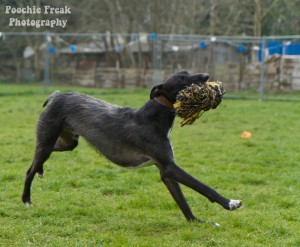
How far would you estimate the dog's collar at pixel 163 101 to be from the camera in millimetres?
4938

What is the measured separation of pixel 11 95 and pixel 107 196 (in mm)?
14829

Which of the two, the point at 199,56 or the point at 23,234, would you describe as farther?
the point at 199,56

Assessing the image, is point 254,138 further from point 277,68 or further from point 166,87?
point 277,68

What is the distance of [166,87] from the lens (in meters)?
4.93

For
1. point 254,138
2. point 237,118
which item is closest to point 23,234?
point 254,138

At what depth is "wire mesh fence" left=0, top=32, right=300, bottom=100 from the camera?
65.6ft

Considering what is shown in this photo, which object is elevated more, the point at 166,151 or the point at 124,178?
the point at 166,151

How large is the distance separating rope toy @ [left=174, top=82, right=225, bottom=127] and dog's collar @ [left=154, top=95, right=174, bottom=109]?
0.13 m

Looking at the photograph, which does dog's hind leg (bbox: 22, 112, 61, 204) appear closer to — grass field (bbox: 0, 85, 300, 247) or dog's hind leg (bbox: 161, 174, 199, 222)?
grass field (bbox: 0, 85, 300, 247)

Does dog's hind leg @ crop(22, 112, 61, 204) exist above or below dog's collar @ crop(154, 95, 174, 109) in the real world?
below

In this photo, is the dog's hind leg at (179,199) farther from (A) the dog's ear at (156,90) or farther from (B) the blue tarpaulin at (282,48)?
(B) the blue tarpaulin at (282,48)

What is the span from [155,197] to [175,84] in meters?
1.67

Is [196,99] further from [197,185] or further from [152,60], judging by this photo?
[152,60]

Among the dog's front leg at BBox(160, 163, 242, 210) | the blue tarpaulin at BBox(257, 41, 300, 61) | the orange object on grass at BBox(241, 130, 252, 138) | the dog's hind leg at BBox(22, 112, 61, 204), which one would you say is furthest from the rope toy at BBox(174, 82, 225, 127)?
the blue tarpaulin at BBox(257, 41, 300, 61)
